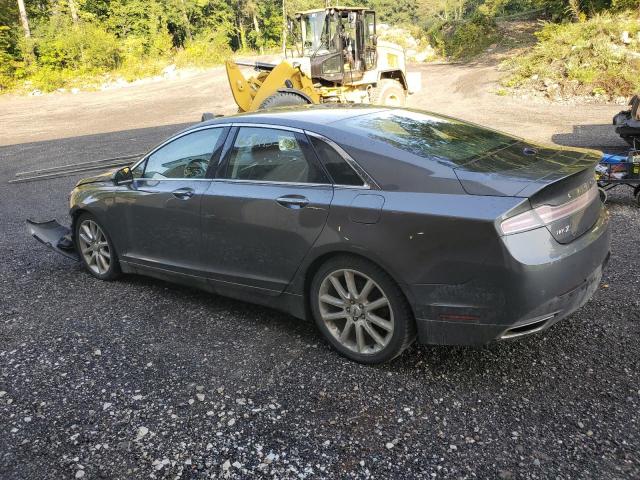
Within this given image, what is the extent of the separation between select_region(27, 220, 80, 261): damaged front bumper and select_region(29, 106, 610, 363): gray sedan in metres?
1.50

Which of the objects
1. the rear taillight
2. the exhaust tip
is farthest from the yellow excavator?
the exhaust tip

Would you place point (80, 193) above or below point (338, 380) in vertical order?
above

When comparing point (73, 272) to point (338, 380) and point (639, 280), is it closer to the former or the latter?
point (338, 380)

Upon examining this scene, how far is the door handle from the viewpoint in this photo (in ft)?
11.3

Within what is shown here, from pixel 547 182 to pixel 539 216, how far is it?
8.9 inches

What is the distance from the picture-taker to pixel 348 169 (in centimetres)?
333

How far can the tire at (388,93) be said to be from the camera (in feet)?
48.9

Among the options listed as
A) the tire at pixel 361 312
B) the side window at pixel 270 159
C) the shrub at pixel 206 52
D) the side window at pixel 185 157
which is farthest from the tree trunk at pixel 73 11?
the tire at pixel 361 312

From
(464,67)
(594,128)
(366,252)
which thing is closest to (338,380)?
(366,252)

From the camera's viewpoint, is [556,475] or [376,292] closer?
[556,475]

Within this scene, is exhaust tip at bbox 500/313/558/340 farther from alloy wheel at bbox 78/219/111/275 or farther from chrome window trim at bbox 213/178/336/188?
alloy wheel at bbox 78/219/111/275

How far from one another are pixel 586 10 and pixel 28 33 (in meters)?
33.9

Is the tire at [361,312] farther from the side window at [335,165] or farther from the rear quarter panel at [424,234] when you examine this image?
the side window at [335,165]

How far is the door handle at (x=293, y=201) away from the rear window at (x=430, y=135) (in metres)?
0.59
